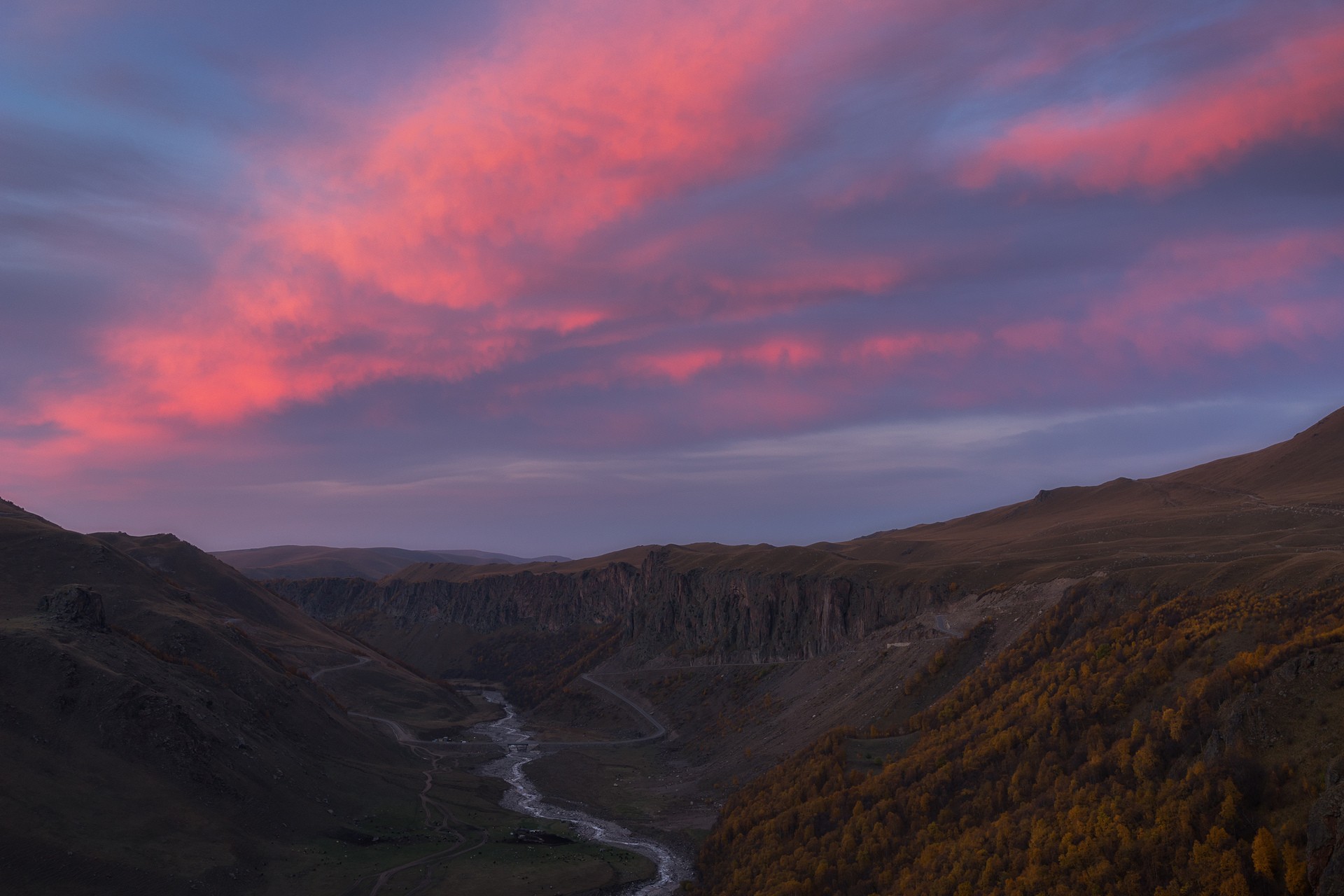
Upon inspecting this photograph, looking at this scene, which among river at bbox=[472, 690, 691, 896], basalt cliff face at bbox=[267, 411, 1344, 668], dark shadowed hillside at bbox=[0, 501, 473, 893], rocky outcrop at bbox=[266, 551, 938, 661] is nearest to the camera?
dark shadowed hillside at bbox=[0, 501, 473, 893]

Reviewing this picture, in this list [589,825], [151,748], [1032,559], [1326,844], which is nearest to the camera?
[1326,844]

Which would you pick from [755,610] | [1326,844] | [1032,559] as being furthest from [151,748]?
[755,610]

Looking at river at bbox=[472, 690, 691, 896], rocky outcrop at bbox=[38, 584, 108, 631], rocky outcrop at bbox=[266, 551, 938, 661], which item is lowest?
river at bbox=[472, 690, 691, 896]

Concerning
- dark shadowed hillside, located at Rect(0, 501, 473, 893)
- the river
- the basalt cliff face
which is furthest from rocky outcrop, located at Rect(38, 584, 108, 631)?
the basalt cliff face

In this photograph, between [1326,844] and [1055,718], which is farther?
[1055,718]

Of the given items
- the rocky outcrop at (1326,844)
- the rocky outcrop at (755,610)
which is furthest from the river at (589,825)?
the rocky outcrop at (1326,844)

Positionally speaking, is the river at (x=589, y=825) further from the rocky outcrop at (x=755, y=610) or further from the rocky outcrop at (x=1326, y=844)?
the rocky outcrop at (x=1326, y=844)

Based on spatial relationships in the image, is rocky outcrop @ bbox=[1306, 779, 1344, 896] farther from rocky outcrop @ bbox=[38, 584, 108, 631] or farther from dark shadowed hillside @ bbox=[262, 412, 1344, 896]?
rocky outcrop @ bbox=[38, 584, 108, 631]

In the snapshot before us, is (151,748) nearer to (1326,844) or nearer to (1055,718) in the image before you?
(1055,718)

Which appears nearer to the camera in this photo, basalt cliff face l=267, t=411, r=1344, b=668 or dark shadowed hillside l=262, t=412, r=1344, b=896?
dark shadowed hillside l=262, t=412, r=1344, b=896
